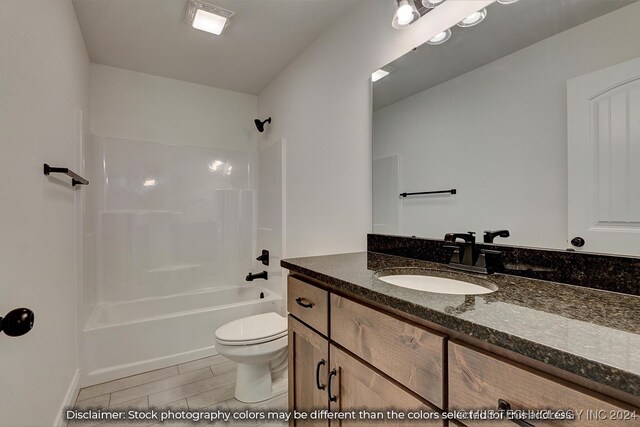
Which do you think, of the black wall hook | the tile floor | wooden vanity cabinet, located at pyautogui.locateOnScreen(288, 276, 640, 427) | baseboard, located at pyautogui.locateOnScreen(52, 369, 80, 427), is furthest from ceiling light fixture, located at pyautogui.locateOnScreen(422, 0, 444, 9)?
baseboard, located at pyautogui.locateOnScreen(52, 369, 80, 427)

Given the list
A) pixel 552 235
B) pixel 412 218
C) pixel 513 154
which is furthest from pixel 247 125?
pixel 552 235

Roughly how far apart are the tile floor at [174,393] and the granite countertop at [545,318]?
135 centimetres

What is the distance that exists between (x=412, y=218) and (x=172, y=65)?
7.92ft

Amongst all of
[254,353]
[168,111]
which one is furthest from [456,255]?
[168,111]

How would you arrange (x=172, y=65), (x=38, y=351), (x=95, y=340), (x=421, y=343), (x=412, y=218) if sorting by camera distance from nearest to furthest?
(x=421, y=343), (x=38, y=351), (x=412, y=218), (x=95, y=340), (x=172, y=65)

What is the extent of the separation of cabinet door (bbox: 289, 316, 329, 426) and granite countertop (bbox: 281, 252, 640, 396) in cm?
28

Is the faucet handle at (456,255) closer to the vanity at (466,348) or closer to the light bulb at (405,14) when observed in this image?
the vanity at (466,348)

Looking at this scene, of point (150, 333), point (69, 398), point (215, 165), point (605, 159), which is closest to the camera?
point (605, 159)

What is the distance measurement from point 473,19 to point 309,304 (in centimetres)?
131

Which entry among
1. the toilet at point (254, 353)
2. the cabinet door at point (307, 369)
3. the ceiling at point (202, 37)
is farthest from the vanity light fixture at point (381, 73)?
the toilet at point (254, 353)

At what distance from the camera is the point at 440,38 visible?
4.21 feet

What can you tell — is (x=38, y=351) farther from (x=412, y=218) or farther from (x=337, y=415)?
(x=412, y=218)

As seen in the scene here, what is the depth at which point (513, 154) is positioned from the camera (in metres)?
1.06

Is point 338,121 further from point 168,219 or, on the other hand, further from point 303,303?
point 168,219
